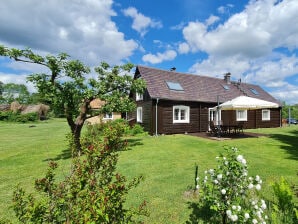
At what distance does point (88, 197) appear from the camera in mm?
2021

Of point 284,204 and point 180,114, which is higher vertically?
point 180,114

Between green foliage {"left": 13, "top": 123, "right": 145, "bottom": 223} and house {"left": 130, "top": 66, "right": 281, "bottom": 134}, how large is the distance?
1253 centimetres

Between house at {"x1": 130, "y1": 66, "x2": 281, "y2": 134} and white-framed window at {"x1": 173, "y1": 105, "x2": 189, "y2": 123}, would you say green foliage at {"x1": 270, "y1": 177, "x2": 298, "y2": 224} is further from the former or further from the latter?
white-framed window at {"x1": 173, "y1": 105, "x2": 189, "y2": 123}

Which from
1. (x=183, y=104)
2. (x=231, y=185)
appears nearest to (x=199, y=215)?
(x=231, y=185)

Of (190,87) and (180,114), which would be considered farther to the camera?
(190,87)

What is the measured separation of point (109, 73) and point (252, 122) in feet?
56.9

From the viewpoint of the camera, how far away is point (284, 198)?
11.4ft

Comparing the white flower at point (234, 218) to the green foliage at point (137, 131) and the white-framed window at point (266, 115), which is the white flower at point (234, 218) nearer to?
the green foliage at point (137, 131)

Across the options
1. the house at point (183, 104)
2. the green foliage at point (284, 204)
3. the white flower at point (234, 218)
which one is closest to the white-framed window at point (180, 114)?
the house at point (183, 104)

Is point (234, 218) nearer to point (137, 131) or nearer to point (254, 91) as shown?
point (137, 131)

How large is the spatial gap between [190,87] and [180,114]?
3.47m

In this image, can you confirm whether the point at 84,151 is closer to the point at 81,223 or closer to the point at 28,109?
the point at 81,223

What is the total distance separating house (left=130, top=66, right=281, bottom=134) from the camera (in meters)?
16.2

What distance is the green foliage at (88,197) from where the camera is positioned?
192 centimetres
